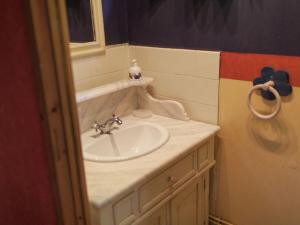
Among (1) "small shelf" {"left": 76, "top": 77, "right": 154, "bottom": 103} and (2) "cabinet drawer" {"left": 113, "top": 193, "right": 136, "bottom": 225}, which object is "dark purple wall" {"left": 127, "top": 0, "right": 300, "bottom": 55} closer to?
(1) "small shelf" {"left": 76, "top": 77, "right": 154, "bottom": 103}

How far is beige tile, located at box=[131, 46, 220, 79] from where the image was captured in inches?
61.5

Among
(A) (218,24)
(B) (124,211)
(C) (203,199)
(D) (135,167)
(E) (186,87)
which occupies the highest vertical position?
(A) (218,24)

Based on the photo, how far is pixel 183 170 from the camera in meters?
1.45

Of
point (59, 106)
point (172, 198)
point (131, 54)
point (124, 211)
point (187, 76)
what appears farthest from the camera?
point (131, 54)

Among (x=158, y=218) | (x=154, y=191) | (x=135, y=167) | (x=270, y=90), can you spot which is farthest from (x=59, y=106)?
(x=270, y=90)

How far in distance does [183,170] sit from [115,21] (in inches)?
35.3

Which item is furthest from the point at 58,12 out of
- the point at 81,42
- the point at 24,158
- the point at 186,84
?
the point at 186,84

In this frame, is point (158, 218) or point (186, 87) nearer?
point (158, 218)

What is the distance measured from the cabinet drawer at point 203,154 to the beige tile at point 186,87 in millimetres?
227

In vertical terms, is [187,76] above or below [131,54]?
below

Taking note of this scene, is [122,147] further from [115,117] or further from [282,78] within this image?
[282,78]

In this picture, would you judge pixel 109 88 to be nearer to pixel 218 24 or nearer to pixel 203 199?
pixel 218 24

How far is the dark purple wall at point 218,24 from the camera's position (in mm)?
1297

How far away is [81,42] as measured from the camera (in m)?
1.57
